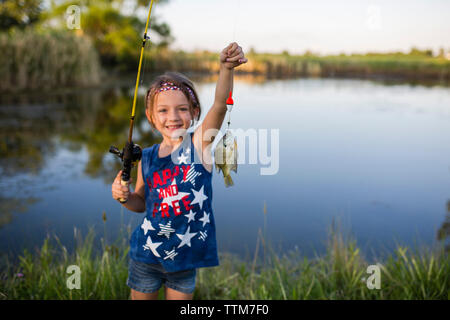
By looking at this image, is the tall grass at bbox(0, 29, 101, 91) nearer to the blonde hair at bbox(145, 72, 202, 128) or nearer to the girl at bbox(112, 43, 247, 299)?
the blonde hair at bbox(145, 72, 202, 128)

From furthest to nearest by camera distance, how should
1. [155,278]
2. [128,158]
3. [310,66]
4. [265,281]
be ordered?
[310,66], [265,281], [155,278], [128,158]

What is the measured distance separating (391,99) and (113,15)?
899 inches

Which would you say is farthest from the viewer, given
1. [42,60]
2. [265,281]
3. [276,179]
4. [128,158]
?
[42,60]

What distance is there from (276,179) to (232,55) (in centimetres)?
492

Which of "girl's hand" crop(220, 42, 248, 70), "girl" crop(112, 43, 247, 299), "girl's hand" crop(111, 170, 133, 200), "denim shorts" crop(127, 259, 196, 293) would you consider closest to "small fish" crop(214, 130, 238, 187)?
"girl" crop(112, 43, 247, 299)

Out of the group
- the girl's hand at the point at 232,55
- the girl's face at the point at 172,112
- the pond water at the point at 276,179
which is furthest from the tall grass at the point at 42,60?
the girl's hand at the point at 232,55

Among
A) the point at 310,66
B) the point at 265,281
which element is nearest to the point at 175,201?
the point at 265,281

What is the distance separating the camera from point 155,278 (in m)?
1.98

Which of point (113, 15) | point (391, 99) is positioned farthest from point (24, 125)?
point (113, 15)

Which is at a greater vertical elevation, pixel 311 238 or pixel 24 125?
pixel 24 125

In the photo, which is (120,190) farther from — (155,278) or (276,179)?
(276,179)

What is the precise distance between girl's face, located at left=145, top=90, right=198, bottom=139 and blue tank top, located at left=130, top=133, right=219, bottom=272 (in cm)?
8

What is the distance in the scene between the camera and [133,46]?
28.9 meters
